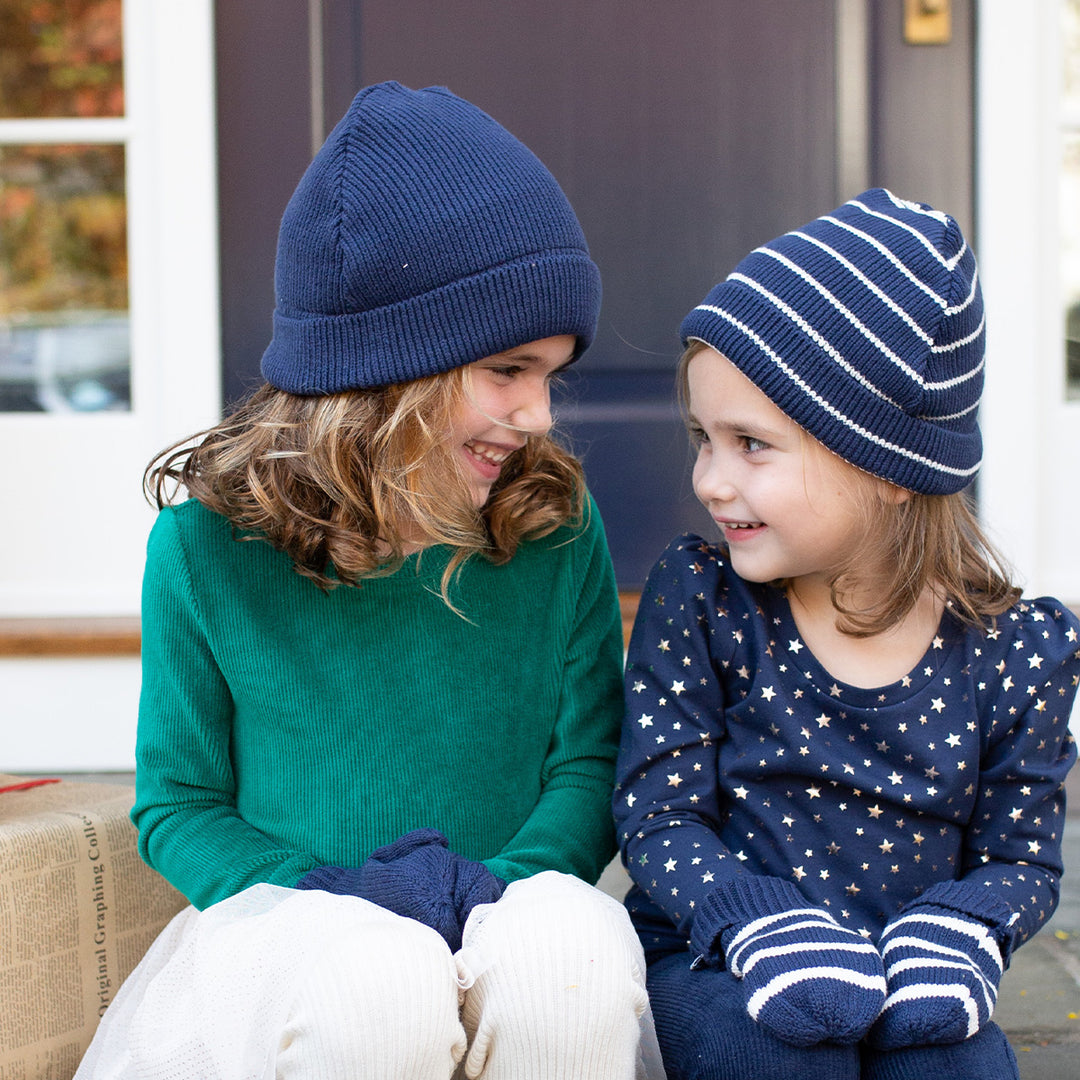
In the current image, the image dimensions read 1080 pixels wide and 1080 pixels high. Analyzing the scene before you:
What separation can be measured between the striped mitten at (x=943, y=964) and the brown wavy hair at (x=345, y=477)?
61cm

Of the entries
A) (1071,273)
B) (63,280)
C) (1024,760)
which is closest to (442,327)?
(1024,760)

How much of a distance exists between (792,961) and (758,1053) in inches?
3.5

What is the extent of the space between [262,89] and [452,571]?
45.3 inches

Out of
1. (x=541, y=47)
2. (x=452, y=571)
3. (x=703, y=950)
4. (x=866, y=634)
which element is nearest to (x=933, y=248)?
(x=866, y=634)

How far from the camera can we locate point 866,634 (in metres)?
1.29

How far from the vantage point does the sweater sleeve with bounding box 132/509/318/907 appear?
4.19 ft

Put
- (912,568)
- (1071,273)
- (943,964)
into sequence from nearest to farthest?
(943,964), (912,568), (1071,273)

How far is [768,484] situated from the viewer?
124 cm

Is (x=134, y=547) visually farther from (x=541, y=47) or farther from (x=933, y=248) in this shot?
(x=933, y=248)

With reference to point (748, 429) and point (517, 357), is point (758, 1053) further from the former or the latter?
point (517, 357)

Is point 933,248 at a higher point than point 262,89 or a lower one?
lower

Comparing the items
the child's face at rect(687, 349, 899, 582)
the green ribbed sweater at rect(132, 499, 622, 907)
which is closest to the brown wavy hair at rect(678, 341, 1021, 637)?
the child's face at rect(687, 349, 899, 582)

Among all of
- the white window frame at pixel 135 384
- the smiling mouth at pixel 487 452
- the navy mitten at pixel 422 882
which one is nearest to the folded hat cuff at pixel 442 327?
the smiling mouth at pixel 487 452

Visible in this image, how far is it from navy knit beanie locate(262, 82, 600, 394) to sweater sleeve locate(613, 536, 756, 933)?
1.09 feet
